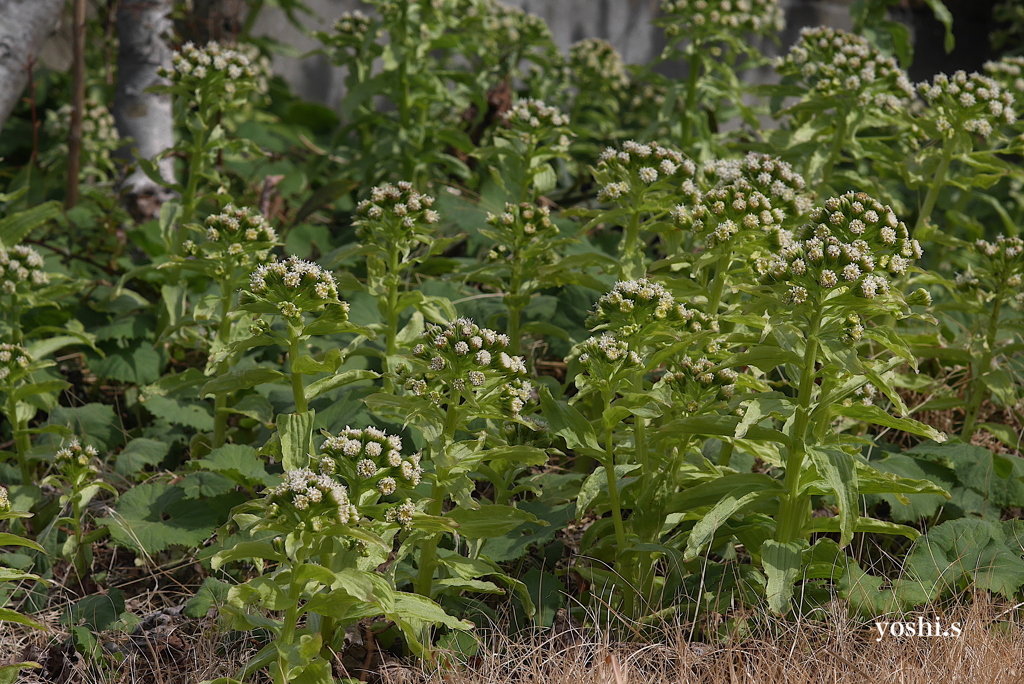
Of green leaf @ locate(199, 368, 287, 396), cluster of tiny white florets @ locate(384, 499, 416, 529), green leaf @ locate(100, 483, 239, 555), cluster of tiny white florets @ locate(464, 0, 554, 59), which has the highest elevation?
cluster of tiny white florets @ locate(464, 0, 554, 59)

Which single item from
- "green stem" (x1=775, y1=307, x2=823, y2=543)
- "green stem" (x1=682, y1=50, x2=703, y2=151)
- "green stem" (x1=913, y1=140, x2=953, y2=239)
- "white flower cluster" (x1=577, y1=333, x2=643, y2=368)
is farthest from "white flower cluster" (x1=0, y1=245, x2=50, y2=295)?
"green stem" (x1=913, y1=140, x2=953, y2=239)

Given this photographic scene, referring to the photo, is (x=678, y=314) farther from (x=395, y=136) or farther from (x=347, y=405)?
(x=395, y=136)

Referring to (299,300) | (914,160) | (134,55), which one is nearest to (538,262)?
(299,300)

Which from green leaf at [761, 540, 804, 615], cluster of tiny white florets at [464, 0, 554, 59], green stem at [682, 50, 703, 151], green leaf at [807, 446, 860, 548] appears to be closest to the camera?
green leaf at [807, 446, 860, 548]

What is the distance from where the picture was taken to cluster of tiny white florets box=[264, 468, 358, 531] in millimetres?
2178

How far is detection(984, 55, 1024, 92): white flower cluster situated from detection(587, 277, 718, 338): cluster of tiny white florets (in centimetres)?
291

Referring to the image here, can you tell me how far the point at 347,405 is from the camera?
3355 millimetres

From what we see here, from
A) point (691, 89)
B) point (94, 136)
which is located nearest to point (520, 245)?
point (691, 89)

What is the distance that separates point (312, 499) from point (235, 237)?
1569mm

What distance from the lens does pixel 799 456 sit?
2.72m

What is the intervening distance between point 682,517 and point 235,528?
1538 millimetres

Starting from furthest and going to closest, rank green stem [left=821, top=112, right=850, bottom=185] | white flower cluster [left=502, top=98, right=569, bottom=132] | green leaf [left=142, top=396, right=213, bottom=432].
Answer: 1. green stem [left=821, top=112, right=850, bottom=185]
2. white flower cluster [left=502, top=98, right=569, bottom=132]
3. green leaf [left=142, top=396, right=213, bottom=432]

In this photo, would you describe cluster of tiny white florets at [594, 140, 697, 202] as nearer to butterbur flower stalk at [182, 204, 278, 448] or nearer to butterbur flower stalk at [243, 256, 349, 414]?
butterbur flower stalk at [243, 256, 349, 414]

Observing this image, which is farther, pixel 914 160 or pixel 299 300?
pixel 914 160
